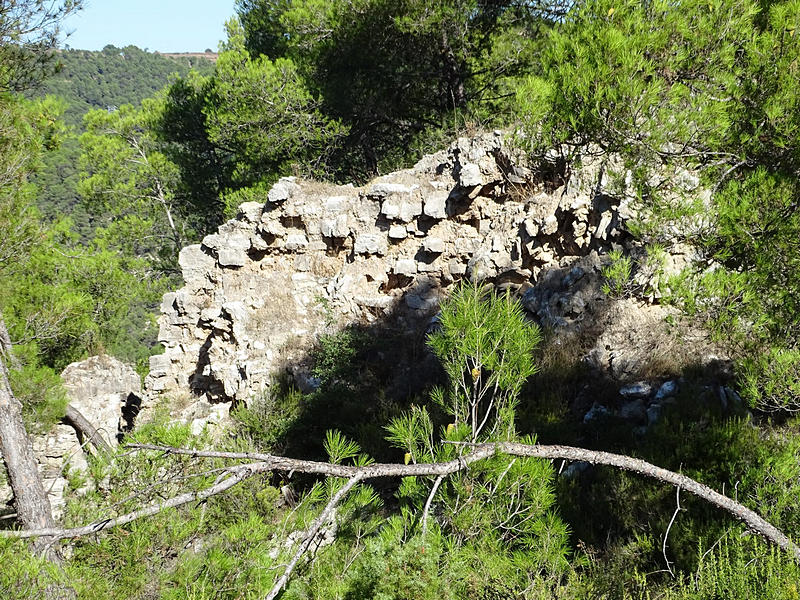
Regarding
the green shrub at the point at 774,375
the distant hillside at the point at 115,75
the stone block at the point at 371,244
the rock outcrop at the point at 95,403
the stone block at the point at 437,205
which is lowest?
the rock outcrop at the point at 95,403

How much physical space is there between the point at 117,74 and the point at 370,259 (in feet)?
241

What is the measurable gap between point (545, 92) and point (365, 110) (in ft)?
31.9

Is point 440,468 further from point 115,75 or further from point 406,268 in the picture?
point 115,75

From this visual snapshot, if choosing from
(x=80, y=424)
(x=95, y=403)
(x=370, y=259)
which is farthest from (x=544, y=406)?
(x=95, y=403)

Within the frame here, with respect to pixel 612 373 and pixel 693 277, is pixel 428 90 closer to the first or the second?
pixel 612 373

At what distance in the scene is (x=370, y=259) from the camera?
9664 mm

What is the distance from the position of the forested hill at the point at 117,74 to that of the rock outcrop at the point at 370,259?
50.5 metres

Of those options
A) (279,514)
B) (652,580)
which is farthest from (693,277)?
(279,514)

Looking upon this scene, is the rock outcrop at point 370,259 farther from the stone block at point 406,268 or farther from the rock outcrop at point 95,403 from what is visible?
the rock outcrop at point 95,403

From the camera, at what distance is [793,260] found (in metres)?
3.23

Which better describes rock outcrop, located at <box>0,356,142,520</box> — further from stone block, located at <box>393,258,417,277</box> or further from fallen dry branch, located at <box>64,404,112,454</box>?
stone block, located at <box>393,258,417,277</box>

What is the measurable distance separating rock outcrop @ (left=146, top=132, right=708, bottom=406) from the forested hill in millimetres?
50505

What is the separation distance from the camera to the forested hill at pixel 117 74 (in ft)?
192

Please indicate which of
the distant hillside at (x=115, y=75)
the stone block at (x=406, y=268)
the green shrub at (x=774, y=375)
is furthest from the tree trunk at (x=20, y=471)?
the distant hillside at (x=115, y=75)
